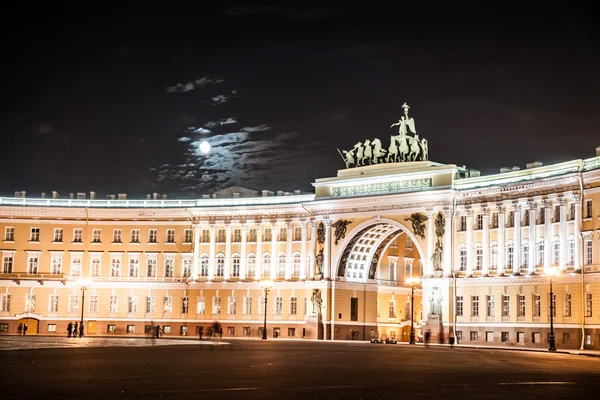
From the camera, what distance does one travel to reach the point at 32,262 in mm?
108750

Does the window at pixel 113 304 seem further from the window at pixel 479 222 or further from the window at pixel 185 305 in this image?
the window at pixel 479 222

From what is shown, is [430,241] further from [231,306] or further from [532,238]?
[231,306]

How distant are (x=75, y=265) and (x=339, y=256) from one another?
31740 mm

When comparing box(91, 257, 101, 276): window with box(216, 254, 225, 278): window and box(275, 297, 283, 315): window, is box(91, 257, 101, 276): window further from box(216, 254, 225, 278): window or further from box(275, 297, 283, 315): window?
box(275, 297, 283, 315): window

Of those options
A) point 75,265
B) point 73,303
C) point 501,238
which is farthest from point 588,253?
point 75,265

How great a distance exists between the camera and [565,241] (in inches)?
3054

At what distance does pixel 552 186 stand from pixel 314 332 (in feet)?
99.0

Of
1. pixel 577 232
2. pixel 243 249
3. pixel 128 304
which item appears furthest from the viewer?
pixel 128 304

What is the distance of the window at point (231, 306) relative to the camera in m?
104

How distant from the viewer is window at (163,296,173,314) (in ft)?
352

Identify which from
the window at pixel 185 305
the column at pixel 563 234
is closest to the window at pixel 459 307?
the column at pixel 563 234

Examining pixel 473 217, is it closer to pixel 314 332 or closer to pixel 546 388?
pixel 314 332

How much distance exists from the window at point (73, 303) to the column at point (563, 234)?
182 feet

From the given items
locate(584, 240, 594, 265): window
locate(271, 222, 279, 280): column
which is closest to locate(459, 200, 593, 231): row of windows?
locate(584, 240, 594, 265): window
